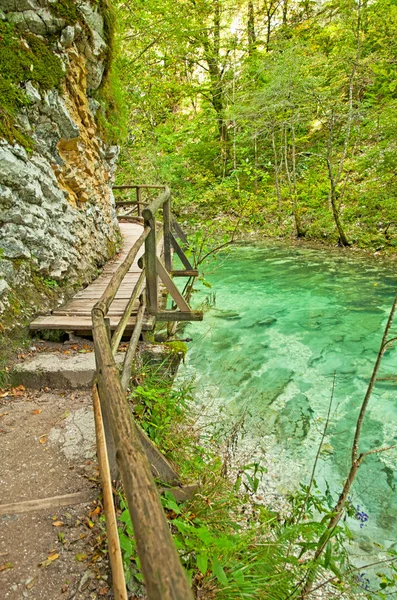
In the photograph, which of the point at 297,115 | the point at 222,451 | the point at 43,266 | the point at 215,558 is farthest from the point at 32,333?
the point at 297,115

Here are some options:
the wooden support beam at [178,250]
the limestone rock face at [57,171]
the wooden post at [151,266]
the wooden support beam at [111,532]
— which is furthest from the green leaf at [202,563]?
the wooden support beam at [178,250]

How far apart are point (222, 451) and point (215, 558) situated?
239 centimetres

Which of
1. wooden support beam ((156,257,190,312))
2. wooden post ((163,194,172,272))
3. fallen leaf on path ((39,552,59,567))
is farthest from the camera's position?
wooden post ((163,194,172,272))

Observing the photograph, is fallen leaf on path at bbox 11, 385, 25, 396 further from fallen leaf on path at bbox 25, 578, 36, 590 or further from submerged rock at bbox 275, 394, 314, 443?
submerged rock at bbox 275, 394, 314, 443

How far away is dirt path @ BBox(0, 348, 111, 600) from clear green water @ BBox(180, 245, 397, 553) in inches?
74.6

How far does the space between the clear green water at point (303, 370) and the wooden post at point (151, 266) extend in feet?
5.11

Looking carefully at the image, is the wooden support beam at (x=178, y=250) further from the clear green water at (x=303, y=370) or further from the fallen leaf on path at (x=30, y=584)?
the fallen leaf on path at (x=30, y=584)

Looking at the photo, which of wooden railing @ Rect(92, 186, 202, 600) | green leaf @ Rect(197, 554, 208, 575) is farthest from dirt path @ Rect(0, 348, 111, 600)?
green leaf @ Rect(197, 554, 208, 575)

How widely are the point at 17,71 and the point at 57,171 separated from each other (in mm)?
1343

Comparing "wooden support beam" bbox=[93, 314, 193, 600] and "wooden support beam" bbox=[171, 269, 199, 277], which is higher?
"wooden support beam" bbox=[93, 314, 193, 600]

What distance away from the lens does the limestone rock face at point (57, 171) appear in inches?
177

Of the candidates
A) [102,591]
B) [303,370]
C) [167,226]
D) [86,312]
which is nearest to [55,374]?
[86,312]

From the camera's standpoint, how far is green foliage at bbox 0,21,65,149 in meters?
4.44

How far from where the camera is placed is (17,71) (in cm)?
464
